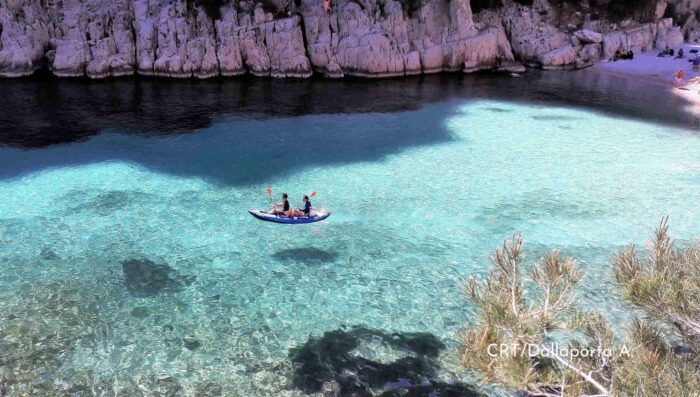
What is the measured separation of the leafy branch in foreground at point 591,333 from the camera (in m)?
6.95

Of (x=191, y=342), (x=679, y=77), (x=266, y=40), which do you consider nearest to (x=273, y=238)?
(x=191, y=342)

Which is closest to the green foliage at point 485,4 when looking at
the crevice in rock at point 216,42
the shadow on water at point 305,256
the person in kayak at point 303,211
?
the crevice in rock at point 216,42

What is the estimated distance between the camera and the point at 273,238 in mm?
18422

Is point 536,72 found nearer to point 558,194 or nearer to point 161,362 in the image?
point 558,194

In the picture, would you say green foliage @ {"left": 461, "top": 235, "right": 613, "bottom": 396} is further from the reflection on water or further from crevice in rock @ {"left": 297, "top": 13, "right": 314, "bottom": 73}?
crevice in rock @ {"left": 297, "top": 13, "right": 314, "bottom": 73}

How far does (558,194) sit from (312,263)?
37.7 ft

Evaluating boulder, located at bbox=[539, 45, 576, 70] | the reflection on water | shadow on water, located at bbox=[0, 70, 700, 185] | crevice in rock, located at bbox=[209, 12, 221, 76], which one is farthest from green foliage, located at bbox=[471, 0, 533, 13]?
crevice in rock, located at bbox=[209, 12, 221, 76]

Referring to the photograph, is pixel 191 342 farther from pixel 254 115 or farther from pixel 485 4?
pixel 485 4

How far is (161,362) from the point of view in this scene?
1238cm

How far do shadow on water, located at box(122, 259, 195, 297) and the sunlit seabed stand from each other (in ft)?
0.25

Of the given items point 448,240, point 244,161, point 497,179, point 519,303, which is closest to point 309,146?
point 244,161

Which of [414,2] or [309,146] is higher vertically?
[414,2]

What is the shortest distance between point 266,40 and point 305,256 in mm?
31188

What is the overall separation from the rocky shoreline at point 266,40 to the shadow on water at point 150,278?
98.0ft
